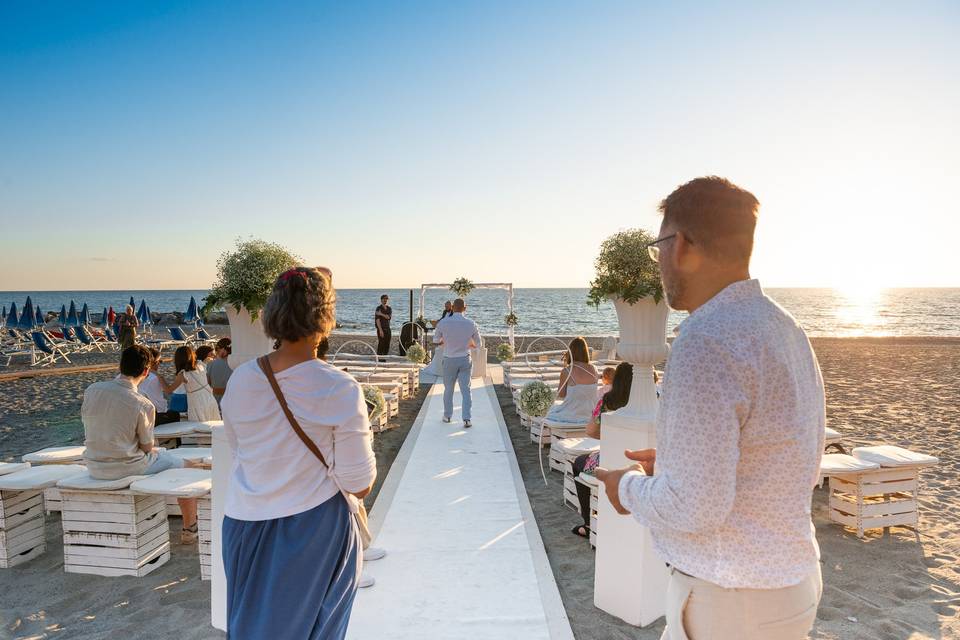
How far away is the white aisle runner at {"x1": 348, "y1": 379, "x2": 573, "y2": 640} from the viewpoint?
3157mm

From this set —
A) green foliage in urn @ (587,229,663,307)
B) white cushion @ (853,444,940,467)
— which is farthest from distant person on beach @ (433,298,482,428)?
white cushion @ (853,444,940,467)

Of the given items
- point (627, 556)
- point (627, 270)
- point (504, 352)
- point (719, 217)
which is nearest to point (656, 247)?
point (719, 217)

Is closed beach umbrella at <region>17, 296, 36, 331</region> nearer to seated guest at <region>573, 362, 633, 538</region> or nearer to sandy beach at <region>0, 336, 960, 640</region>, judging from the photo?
sandy beach at <region>0, 336, 960, 640</region>

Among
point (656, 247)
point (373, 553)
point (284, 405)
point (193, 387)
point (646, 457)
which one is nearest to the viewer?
point (656, 247)

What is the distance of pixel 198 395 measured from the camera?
6.81 meters

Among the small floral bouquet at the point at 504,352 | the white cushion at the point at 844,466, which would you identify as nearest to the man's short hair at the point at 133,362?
the white cushion at the point at 844,466

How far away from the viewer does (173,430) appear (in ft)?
20.9

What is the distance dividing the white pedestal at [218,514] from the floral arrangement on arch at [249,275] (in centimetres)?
77

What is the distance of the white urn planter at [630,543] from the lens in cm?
323

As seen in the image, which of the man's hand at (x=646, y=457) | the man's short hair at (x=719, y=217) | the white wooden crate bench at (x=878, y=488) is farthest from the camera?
the white wooden crate bench at (x=878, y=488)

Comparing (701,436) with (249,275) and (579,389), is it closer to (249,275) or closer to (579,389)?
(249,275)

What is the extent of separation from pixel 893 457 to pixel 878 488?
318 millimetres

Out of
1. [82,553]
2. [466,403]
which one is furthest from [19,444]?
[466,403]

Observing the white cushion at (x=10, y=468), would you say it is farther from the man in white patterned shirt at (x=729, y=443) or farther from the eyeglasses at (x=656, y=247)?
the eyeglasses at (x=656, y=247)
